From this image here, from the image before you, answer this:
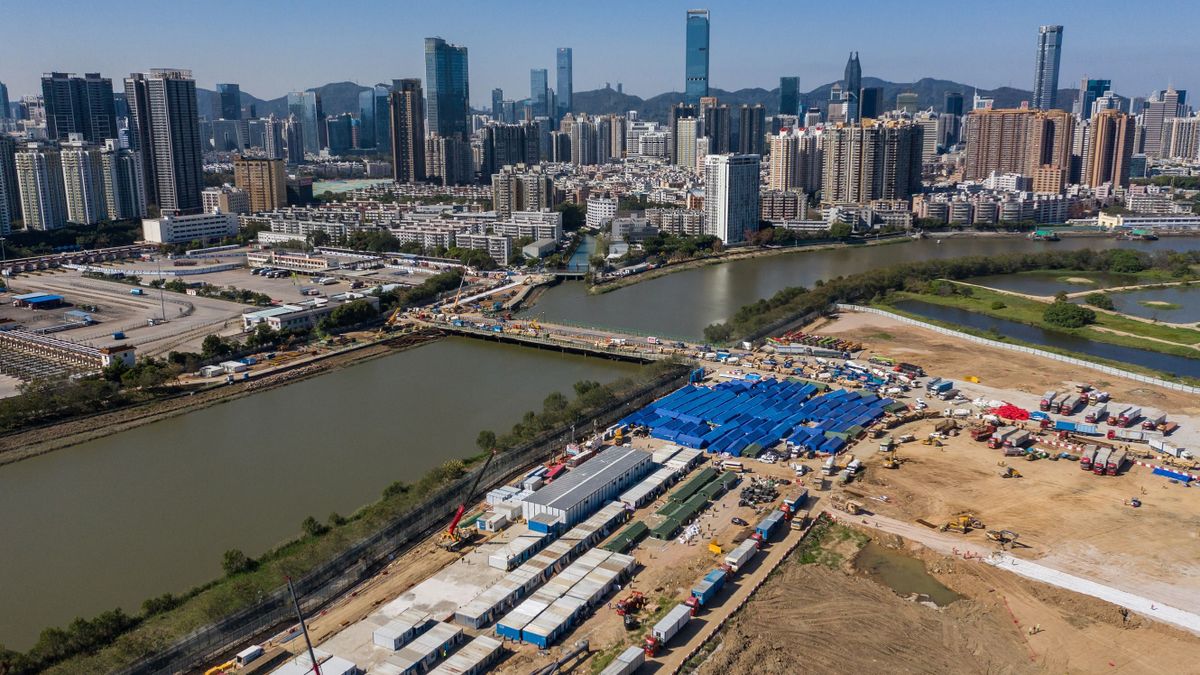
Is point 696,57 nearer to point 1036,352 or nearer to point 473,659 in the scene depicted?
point 1036,352

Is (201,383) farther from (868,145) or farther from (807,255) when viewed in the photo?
(868,145)

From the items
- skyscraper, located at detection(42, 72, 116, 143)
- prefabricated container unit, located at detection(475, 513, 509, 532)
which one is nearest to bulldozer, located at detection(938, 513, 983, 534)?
prefabricated container unit, located at detection(475, 513, 509, 532)

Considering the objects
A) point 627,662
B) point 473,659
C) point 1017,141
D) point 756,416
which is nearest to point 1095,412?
point 756,416

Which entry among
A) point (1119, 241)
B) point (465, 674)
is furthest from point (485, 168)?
point (465, 674)

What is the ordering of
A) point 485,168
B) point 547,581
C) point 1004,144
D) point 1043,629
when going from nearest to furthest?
point 1043,629, point 547,581, point 1004,144, point 485,168

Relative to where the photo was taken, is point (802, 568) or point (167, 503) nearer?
point (802, 568)

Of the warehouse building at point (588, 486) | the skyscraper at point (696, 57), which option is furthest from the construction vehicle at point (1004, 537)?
the skyscraper at point (696, 57)

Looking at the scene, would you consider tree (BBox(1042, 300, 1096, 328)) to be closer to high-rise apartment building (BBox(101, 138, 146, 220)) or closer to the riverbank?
the riverbank
